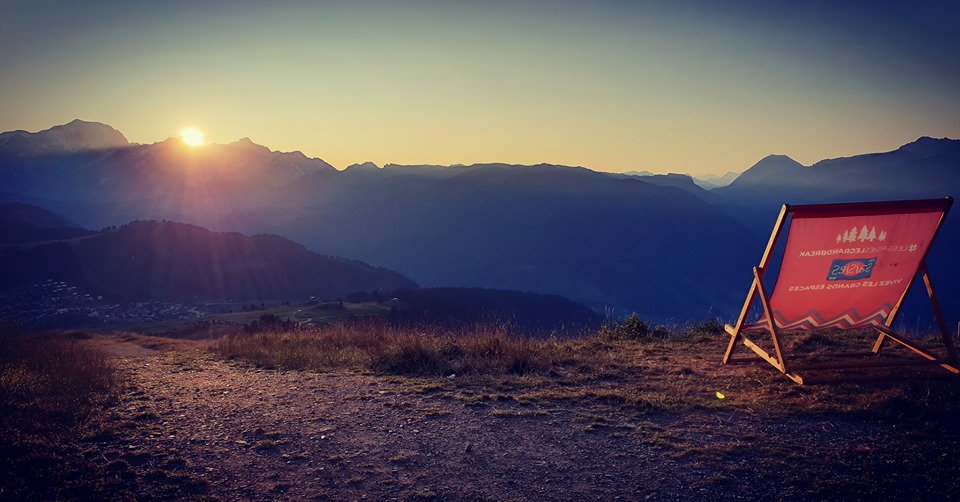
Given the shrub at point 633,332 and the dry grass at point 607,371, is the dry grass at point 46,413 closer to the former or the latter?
the dry grass at point 607,371

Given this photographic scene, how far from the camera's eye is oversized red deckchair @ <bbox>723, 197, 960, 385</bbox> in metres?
6.38

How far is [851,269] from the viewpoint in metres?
6.62

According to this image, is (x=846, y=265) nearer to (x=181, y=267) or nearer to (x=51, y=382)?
(x=51, y=382)

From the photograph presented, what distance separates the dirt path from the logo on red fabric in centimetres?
194

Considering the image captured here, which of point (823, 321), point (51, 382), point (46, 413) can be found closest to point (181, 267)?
point (51, 382)

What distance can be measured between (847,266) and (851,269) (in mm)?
83

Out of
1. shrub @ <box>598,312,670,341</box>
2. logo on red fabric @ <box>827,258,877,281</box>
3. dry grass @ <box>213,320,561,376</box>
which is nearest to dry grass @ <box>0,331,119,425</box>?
dry grass @ <box>213,320,561,376</box>

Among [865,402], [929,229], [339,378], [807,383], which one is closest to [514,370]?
[339,378]

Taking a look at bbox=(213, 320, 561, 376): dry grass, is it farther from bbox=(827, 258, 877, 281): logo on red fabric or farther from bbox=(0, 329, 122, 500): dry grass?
bbox=(827, 258, 877, 281): logo on red fabric

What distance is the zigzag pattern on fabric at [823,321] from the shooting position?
683 centimetres

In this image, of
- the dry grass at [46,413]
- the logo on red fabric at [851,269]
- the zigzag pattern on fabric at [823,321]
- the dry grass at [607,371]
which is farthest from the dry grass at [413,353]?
the logo on red fabric at [851,269]

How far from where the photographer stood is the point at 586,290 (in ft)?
652

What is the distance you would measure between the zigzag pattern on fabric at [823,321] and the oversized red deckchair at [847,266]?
0.5 inches

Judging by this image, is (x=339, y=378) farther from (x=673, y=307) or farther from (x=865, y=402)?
(x=673, y=307)
